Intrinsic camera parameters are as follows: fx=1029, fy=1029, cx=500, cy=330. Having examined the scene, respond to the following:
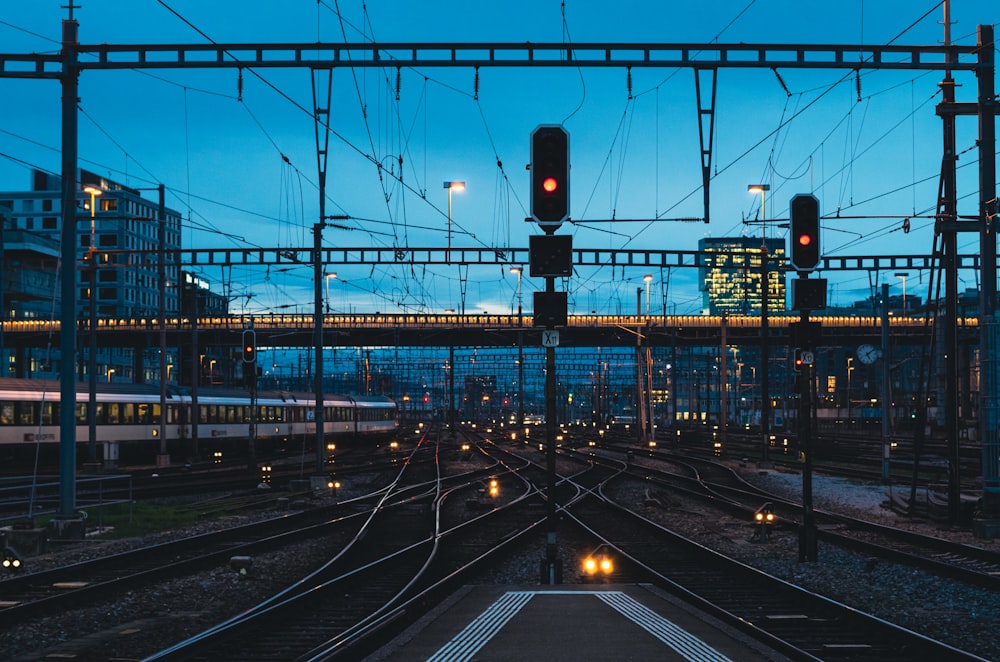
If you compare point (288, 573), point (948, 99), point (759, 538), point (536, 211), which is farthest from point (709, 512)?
point (536, 211)

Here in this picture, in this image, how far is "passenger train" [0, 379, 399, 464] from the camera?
40.8m

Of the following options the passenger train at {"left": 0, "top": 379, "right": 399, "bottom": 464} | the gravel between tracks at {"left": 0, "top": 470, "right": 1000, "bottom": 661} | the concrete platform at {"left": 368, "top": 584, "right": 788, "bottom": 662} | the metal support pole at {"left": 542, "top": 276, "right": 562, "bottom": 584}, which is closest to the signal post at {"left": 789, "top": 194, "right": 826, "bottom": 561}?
the gravel between tracks at {"left": 0, "top": 470, "right": 1000, "bottom": 661}

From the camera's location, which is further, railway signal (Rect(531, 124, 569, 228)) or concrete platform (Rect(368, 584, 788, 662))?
railway signal (Rect(531, 124, 569, 228))

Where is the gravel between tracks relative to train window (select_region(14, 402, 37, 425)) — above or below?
below

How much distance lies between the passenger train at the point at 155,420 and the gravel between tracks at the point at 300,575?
18480 mm

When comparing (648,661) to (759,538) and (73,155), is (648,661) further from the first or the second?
(73,155)

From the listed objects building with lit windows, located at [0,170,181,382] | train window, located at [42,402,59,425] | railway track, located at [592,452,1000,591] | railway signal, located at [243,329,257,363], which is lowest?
railway track, located at [592,452,1000,591]

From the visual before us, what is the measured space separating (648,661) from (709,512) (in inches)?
730

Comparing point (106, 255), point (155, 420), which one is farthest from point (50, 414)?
point (106, 255)

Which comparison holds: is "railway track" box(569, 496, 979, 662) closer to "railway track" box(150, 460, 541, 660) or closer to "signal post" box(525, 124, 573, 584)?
"signal post" box(525, 124, 573, 584)

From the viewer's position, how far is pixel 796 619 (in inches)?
482

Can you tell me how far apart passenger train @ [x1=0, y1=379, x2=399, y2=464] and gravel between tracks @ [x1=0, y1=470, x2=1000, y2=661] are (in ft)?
60.6

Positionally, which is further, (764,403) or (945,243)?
(764,403)

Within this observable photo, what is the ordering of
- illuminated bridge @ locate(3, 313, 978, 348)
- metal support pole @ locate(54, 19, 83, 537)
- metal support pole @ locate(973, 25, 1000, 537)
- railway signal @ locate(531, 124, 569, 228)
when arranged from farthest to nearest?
illuminated bridge @ locate(3, 313, 978, 348)
metal support pole @ locate(973, 25, 1000, 537)
metal support pole @ locate(54, 19, 83, 537)
railway signal @ locate(531, 124, 569, 228)
